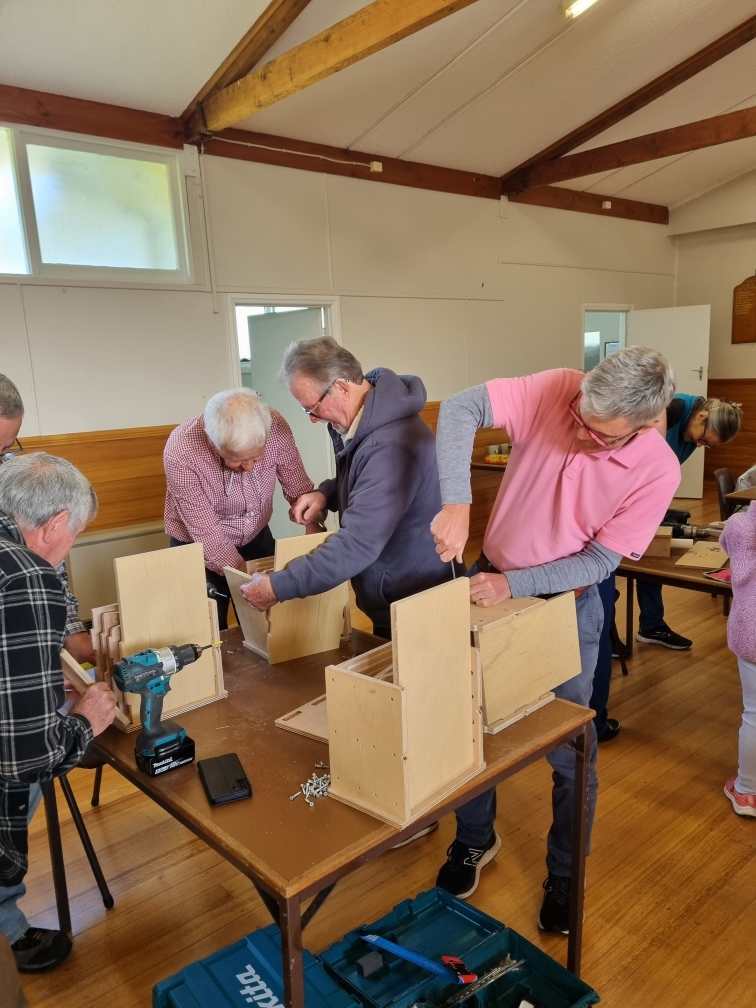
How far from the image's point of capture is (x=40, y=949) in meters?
1.90

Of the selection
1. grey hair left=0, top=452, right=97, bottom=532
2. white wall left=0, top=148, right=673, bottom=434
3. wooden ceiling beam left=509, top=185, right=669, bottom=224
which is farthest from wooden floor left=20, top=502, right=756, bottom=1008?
wooden ceiling beam left=509, top=185, right=669, bottom=224

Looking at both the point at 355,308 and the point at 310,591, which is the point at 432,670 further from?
the point at 355,308

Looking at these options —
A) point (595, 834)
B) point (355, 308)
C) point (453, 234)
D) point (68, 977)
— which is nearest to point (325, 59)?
point (355, 308)

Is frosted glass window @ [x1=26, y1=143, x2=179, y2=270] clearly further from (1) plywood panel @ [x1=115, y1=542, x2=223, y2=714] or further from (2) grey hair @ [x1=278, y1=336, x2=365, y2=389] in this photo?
(1) plywood panel @ [x1=115, y1=542, x2=223, y2=714]

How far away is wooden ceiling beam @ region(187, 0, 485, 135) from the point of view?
10.3 feet

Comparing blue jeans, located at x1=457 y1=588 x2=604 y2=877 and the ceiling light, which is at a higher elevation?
the ceiling light

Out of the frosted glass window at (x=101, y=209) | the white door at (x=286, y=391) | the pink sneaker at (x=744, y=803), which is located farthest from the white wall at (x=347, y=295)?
the pink sneaker at (x=744, y=803)

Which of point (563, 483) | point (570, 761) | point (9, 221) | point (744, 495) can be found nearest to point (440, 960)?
point (570, 761)

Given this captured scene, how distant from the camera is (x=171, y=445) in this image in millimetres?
2451

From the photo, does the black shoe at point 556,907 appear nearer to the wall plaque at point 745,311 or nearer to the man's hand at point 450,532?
the man's hand at point 450,532

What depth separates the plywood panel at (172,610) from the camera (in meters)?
1.57

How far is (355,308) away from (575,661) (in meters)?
→ 4.33

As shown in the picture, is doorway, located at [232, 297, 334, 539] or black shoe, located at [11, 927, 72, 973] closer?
black shoe, located at [11, 927, 72, 973]

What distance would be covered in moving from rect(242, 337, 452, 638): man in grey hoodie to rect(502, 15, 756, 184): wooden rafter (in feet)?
15.7
